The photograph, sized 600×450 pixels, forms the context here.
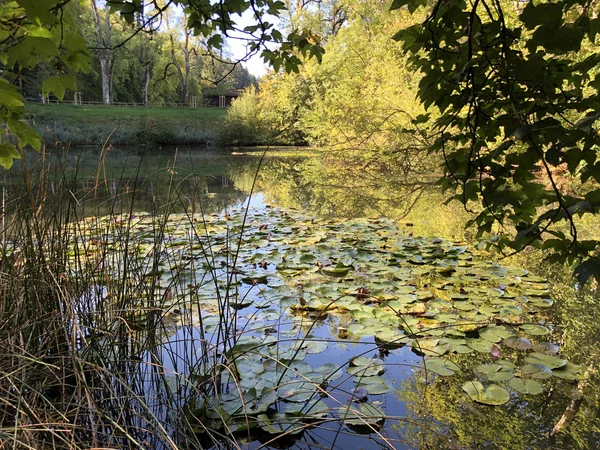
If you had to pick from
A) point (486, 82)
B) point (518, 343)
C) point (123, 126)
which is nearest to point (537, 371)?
point (518, 343)

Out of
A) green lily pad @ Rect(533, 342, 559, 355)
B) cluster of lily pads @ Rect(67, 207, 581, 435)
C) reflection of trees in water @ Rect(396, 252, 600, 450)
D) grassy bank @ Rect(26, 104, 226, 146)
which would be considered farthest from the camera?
grassy bank @ Rect(26, 104, 226, 146)

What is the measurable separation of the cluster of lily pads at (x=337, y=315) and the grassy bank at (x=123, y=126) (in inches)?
608

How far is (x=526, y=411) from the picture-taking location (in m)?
1.69

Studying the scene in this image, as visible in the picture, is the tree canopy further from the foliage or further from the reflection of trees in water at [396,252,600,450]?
the reflection of trees in water at [396,252,600,450]

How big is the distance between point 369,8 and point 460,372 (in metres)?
12.0

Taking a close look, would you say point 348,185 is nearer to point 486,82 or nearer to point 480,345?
point 480,345

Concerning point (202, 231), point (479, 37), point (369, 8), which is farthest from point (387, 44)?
point (479, 37)

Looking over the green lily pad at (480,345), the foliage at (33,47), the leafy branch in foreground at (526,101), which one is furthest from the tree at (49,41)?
the green lily pad at (480,345)

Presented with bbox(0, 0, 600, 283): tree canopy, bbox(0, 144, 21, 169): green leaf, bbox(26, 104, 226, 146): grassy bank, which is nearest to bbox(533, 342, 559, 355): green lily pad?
bbox(0, 0, 600, 283): tree canopy

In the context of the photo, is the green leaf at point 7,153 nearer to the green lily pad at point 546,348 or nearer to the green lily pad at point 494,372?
the green lily pad at point 494,372

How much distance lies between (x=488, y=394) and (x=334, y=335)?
876 millimetres

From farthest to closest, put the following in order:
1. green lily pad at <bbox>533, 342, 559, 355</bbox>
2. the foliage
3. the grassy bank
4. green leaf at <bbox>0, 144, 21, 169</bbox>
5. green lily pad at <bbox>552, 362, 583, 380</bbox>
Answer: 1. the grassy bank
2. green lily pad at <bbox>533, 342, 559, 355</bbox>
3. green lily pad at <bbox>552, 362, 583, 380</bbox>
4. green leaf at <bbox>0, 144, 21, 169</bbox>
5. the foliage

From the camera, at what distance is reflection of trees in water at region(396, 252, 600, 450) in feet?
5.03

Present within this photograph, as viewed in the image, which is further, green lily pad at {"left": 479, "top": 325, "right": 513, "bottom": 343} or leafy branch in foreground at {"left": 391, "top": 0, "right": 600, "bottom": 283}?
green lily pad at {"left": 479, "top": 325, "right": 513, "bottom": 343}
